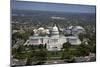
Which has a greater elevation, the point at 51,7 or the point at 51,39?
the point at 51,7

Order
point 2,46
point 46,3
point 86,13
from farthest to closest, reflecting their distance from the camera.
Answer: point 86,13, point 46,3, point 2,46

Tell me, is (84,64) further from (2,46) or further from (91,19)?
(2,46)

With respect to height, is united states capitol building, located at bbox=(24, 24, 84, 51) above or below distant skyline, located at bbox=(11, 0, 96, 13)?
below

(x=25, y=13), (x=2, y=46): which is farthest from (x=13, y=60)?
(x=25, y=13)
